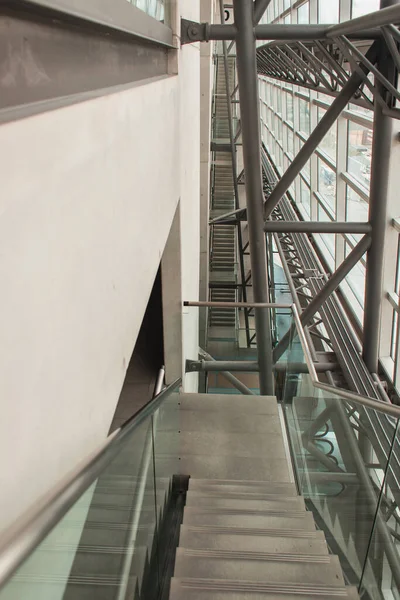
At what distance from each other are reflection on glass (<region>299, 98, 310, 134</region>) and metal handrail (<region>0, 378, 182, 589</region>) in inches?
610

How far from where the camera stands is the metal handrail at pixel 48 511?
0.97m

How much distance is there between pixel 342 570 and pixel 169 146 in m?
3.57

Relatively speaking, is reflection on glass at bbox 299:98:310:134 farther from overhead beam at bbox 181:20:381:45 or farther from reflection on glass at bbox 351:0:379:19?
overhead beam at bbox 181:20:381:45

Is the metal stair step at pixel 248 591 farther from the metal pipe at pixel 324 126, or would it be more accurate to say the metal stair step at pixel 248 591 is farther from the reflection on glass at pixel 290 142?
the reflection on glass at pixel 290 142

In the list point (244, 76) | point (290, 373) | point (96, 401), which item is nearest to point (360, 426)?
point (96, 401)

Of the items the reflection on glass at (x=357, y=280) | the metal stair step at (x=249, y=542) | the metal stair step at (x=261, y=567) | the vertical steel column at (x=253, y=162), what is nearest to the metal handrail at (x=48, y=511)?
the metal stair step at (x=261, y=567)

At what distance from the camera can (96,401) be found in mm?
2076

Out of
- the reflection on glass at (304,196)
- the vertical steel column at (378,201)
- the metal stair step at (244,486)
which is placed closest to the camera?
the metal stair step at (244,486)

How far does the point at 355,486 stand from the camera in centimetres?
338

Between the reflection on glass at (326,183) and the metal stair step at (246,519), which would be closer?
the metal stair step at (246,519)

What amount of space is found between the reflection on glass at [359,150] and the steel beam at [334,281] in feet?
12.2

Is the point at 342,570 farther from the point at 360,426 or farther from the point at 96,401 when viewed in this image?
the point at 96,401

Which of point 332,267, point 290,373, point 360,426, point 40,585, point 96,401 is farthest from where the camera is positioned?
point 332,267

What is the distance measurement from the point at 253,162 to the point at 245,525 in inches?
178
